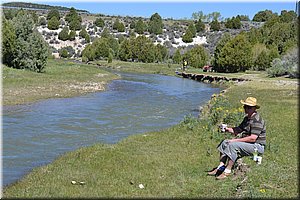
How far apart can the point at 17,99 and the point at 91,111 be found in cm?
536

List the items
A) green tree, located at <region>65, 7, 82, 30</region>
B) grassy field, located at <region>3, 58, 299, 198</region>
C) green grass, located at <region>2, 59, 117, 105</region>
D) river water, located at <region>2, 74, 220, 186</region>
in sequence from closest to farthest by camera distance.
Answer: grassy field, located at <region>3, 58, 299, 198</region>
river water, located at <region>2, 74, 220, 186</region>
green grass, located at <region>2, 59, 117, 105</region>
green tree, located at <region>65, 7, 82, 30</region>

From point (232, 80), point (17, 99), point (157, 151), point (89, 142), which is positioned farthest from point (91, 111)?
point (232, 80)

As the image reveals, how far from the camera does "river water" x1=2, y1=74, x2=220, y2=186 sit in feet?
48.4

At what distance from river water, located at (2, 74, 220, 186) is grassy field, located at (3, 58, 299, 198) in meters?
1.32

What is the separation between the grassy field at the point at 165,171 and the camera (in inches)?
363

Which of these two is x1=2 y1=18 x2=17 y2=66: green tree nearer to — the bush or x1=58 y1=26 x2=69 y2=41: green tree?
the bush

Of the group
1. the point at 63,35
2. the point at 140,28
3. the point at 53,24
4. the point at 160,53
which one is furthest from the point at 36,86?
the point at 140,28

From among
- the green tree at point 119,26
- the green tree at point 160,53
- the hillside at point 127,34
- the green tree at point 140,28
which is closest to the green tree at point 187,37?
the hillside at point 127,34

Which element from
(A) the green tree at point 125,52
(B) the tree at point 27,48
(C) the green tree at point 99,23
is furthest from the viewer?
(C) the green tree at point 99,23

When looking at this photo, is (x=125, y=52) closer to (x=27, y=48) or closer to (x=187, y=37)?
(x=187, y=37)

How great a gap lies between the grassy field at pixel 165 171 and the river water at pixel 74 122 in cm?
132

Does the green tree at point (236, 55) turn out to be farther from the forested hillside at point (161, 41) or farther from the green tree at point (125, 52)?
the green tree at point (125, 52)

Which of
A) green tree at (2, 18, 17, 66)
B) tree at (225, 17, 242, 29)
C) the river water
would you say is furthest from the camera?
tree at (225, 17, 242, 29)

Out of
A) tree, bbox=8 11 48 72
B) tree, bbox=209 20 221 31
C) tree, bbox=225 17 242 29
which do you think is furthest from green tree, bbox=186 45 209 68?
tree, bbox=225 17 242 29
